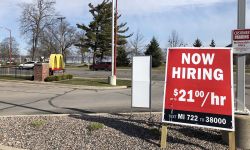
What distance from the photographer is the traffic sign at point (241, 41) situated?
23.0 feet

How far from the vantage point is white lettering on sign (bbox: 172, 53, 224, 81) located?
22.5 ft

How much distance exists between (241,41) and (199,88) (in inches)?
44.7

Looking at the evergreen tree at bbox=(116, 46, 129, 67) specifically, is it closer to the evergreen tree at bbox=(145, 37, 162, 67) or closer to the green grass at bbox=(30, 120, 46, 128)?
the evergreen tree at bbox=(145, 37, 162, 67)

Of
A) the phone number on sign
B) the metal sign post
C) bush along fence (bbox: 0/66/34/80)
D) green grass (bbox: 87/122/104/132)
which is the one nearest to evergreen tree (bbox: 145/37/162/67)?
bush along fence (bbox: 0/66/34/80)

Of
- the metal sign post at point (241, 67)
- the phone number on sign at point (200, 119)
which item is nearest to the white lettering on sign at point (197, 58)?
the metal sign post at point (241, 67)

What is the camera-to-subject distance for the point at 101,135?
25.3ft

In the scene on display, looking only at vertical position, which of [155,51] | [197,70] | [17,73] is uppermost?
[155,51]

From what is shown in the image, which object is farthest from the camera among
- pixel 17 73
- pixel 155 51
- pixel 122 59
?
pixel 122 59

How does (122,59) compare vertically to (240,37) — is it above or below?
above

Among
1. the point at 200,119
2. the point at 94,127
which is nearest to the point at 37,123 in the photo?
the point at 94,127

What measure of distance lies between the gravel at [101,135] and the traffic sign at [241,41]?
171 cm

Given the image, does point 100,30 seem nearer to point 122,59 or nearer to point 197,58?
point 122,59

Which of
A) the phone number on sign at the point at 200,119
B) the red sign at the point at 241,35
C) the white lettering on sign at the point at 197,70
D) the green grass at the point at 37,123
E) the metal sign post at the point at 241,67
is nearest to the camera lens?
the phone number on sign at the point at 200,119

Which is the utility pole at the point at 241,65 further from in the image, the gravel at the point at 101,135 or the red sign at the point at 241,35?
the gravel at the point at 101,135
